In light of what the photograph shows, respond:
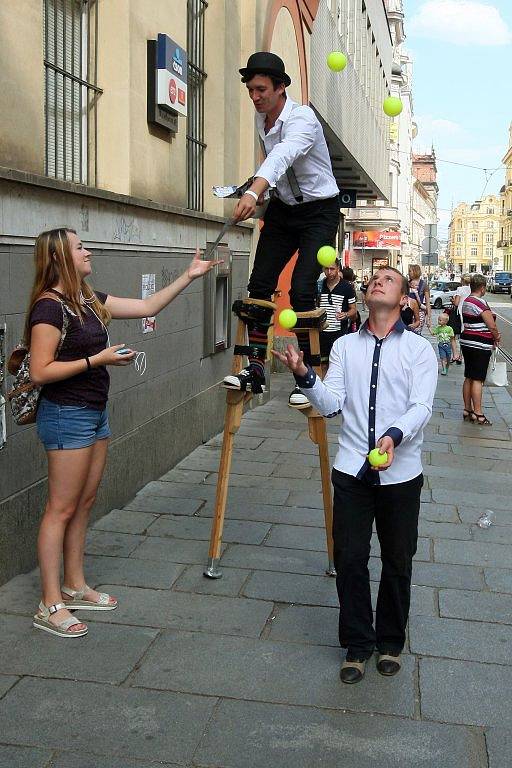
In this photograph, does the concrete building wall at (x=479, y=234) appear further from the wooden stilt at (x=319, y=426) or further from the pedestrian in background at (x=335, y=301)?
the wooden stilt at (x=319, y=426)

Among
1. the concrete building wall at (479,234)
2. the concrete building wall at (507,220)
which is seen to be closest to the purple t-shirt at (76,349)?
the concrete building wall at (507,220)

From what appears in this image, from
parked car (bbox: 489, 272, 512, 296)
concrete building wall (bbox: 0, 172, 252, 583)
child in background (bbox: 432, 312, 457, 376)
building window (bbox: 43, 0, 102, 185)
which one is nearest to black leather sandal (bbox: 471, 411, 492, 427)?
concrete building wall (bbox: 0, 172, 252, 583)

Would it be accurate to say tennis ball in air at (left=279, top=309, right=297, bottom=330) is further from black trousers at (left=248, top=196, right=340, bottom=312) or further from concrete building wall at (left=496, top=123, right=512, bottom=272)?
concrete building wall at (left=496, top=123, right=512, bottom=272)

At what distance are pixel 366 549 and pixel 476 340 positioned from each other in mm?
7925

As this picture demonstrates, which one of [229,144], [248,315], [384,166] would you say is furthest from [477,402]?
[384,166]

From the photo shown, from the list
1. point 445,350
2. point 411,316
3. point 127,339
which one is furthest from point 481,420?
point 127,339

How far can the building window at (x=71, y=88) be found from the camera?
6246 millimetres

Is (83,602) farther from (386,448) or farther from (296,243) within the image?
(296,243)

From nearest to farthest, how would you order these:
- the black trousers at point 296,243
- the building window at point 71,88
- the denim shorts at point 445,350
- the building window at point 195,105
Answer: the black trousers at point 296,243, the building window at point 71,88, the building window at point 195,105, the denim shorts at point 445,350

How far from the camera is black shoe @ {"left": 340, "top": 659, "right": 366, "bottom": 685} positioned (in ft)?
13.4

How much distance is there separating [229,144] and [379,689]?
7.60 meters

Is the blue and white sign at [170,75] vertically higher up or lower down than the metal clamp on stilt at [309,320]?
higher up

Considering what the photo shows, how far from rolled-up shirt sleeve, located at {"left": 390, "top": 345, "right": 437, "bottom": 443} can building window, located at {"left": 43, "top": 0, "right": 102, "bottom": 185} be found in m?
Result: 3.23

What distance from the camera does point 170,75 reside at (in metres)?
7.75
